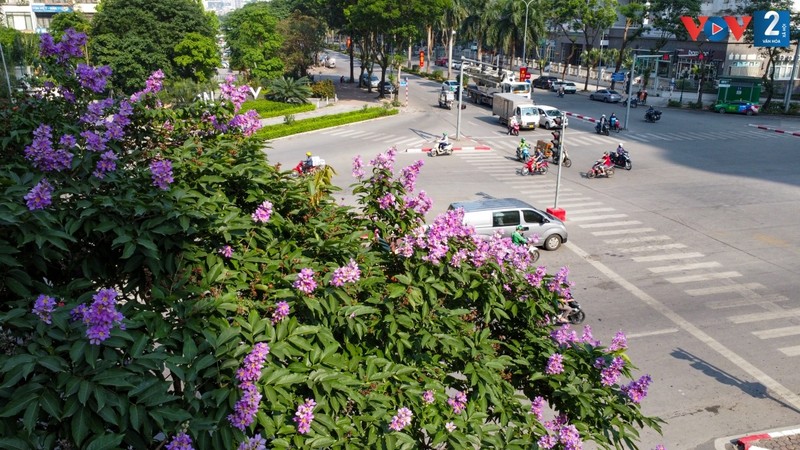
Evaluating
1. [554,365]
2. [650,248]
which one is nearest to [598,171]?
[650,248]

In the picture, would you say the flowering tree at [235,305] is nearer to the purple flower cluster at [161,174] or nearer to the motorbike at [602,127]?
the purple flower cluster at [161,174]

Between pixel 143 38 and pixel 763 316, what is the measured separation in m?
51.0

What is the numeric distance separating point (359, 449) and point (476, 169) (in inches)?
1029

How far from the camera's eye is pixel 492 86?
176 feet

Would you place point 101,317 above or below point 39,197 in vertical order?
below

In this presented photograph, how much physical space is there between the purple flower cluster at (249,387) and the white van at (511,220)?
1394 centimetres

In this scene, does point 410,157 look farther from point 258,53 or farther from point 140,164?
point 258,53

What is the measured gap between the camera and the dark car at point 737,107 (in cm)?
4947

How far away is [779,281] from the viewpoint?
55.5 feet

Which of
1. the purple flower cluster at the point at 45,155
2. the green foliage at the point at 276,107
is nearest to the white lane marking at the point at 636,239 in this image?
the purple flower cluster at the point at 45,155

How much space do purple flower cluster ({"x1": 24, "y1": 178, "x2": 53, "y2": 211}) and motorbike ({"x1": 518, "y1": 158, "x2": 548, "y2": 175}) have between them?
1026 inches

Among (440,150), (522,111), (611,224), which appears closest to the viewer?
(611,224)

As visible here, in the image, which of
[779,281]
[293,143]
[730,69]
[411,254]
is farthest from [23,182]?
[730,69]

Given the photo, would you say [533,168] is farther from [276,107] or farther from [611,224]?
[276,107]
